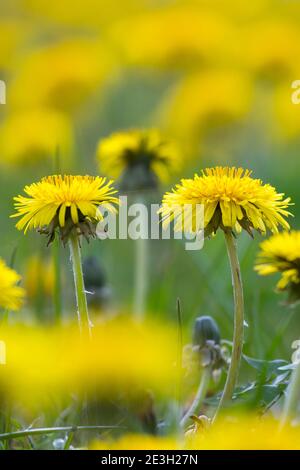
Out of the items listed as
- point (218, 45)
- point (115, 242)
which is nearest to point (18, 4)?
point (218, 45)

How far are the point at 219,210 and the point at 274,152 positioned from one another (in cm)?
147

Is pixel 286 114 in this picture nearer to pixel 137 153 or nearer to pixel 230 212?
pixel 137 153

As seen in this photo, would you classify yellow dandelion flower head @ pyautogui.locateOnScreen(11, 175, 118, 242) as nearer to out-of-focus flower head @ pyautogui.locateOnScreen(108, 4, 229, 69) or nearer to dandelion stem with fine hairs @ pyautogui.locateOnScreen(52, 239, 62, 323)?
dandelion stem with fine hairs @ pyautogui.locateOnScreen(52, 239, 62, 323)

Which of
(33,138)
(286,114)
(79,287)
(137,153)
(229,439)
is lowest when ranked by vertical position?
(229,439)

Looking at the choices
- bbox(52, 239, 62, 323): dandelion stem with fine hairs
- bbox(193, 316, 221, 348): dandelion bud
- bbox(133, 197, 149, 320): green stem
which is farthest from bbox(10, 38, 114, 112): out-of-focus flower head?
bbox(193, 316, 221, 348): dandelion bud

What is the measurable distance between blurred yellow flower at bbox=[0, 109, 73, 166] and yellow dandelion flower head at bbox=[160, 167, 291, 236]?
3.42 feet

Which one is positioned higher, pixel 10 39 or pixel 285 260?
pixel 10 39

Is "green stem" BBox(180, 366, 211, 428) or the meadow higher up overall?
the meadow

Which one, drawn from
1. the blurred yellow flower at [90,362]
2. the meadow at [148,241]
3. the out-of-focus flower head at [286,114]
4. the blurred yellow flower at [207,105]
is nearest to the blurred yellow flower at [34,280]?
the meadow at [148,241]

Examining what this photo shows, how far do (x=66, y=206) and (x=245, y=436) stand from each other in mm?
254

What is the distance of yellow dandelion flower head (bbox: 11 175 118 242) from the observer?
803 millimetres

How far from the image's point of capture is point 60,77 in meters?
2.28

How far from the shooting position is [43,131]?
1.97 m

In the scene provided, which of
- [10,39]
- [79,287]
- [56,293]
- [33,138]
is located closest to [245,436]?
[79,287]
